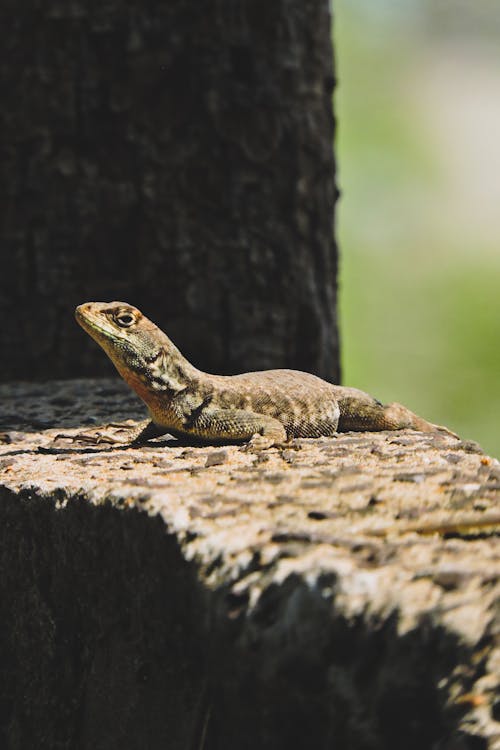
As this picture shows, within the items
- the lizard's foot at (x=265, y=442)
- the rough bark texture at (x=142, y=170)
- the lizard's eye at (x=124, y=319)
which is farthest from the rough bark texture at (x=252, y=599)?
the rough bark texture at (x=142, y=170)

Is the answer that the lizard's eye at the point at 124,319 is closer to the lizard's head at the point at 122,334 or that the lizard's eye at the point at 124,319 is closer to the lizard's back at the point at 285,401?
the lizard's head at the point at 122,334

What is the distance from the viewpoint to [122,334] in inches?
152

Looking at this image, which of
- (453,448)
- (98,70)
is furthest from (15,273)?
(453,448)

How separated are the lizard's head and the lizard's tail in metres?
0.81

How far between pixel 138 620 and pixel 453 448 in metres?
1.47

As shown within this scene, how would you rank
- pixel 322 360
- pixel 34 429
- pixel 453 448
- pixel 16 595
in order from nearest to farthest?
pixel 16 595
pixel 453 448
pixel 34 429
pixel 322 360

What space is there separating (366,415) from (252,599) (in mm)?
2164

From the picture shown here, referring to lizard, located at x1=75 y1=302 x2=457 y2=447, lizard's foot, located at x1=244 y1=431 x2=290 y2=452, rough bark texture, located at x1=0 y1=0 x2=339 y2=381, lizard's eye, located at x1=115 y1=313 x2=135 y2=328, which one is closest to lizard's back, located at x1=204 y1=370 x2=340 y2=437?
lizard, located at x1=75 y1=302 x2=457 y2=447

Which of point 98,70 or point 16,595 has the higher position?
point 98,70

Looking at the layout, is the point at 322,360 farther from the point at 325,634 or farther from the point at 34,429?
the point at 325,634

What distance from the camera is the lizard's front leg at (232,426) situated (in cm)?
379

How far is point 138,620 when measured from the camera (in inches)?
96.7

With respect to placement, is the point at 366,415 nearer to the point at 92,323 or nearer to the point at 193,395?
the point at 193,395

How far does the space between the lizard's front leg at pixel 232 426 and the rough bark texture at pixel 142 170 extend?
5.67 feet
